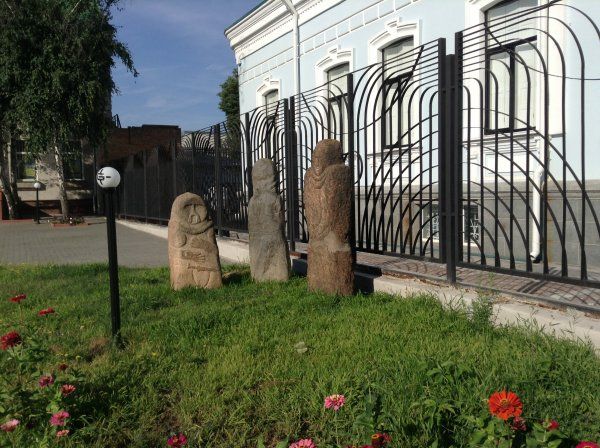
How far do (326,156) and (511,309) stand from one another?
90.2 inches

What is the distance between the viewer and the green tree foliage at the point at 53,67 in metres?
16.8

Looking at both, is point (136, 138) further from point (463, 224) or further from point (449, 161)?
point (449, 161)

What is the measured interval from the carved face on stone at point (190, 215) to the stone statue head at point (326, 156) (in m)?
1.45

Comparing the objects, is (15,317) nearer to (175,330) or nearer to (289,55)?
(175,330)

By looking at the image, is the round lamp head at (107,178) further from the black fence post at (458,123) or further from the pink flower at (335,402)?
the black fence post at (458,123)

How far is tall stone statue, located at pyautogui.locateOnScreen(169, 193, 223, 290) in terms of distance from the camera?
19.1 ft

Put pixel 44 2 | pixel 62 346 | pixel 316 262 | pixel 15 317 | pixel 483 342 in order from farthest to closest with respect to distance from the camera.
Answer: pixel 44 2
pixel 316 262
pixel 15 317
pixel 62 346
pixel 483 342

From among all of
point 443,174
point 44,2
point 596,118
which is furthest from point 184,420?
point 44,2

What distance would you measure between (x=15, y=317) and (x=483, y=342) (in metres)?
4.22

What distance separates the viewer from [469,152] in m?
4.70

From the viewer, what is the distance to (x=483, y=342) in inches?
142

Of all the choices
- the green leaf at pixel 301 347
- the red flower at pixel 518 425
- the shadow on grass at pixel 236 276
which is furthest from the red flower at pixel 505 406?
the shadow on grass at pixel 236 276

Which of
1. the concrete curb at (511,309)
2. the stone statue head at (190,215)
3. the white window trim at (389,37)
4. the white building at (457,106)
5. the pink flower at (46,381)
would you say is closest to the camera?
the pink flower at (46,381)

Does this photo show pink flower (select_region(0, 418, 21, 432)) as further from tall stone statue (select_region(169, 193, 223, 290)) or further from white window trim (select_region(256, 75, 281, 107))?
white window trim (select_region(256, 75, 281, 107))
